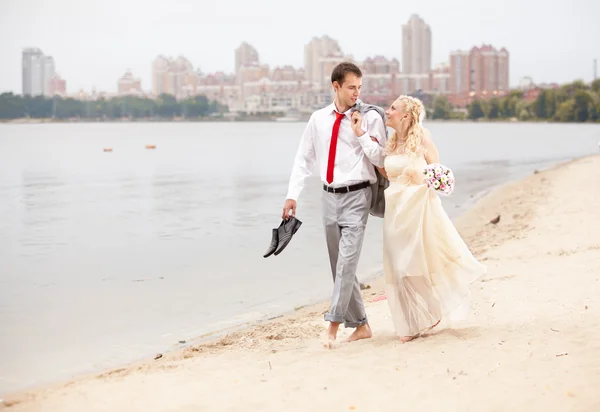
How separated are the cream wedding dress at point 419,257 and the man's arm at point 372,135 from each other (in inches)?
3.1

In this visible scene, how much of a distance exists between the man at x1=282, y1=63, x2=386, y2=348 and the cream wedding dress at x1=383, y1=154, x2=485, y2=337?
17 cm

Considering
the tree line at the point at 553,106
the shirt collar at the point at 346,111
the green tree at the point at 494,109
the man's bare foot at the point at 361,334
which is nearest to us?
the shirt collar at the point at 346,111

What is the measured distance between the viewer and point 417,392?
464cm

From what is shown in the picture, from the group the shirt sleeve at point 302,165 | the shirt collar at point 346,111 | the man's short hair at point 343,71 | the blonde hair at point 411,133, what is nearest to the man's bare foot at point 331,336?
the shirt sleeve at point 302,165

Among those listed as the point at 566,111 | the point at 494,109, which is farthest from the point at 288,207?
the point at 494,109

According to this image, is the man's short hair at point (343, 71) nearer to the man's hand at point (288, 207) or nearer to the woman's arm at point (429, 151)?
the woman's arm at point (429, 151)

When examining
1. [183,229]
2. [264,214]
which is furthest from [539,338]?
[264,214]

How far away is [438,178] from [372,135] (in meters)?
0.52

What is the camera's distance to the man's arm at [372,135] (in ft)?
18.2

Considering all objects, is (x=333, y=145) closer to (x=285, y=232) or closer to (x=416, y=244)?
(x=285, y=232)

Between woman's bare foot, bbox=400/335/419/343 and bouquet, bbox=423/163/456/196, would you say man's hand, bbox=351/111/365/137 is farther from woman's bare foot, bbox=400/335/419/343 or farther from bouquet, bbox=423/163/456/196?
woman's bare foot, bbox=400/335/419/343

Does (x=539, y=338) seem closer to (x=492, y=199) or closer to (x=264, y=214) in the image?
(x=264, y=214)

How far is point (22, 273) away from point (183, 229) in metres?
5.50

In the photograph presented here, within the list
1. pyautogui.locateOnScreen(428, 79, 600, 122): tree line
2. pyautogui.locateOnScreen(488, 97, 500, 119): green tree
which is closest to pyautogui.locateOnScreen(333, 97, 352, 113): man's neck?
pyautogui.locateOnScreen(428, 79, 600, 122): tree line
